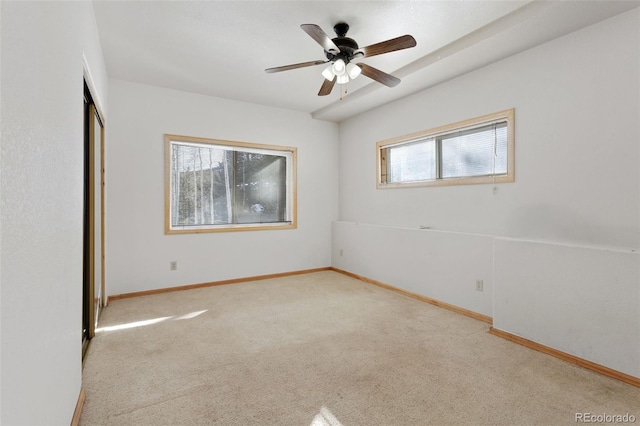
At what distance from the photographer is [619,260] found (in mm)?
2211

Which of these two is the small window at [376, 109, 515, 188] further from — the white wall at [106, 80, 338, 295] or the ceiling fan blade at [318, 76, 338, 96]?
the ceiling fan blade at [318, 76, 338, 96]

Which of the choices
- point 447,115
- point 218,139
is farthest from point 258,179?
point 447,115

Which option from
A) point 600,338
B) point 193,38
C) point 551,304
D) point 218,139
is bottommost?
point 600,338

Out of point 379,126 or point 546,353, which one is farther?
point 379,126

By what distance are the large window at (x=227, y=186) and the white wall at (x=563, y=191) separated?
2.46 m

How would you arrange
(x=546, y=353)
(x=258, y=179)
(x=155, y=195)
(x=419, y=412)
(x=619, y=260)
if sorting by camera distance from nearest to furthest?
1. (x=419, y=412)
2. (x=619, y=260)
3. (x=546, y=353)
4. (x=155, y=195)
5. (x=258, y=179)

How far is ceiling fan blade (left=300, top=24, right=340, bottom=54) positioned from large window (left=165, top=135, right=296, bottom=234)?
257cm

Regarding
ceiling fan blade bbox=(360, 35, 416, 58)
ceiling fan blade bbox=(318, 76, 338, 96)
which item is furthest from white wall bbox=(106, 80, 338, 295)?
ceiling fan blade bbox=(360, 35, 416, 58)

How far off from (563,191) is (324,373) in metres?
2.51

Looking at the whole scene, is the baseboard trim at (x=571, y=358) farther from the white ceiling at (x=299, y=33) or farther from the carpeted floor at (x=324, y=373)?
the white ceiling at (x=299, y=33)

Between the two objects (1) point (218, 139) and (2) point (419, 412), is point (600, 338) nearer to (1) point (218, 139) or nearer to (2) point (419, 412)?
(2) point (419, 412)

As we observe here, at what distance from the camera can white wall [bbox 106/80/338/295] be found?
153 inches

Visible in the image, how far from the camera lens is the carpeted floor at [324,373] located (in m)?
1.79

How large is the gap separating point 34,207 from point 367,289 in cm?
383
